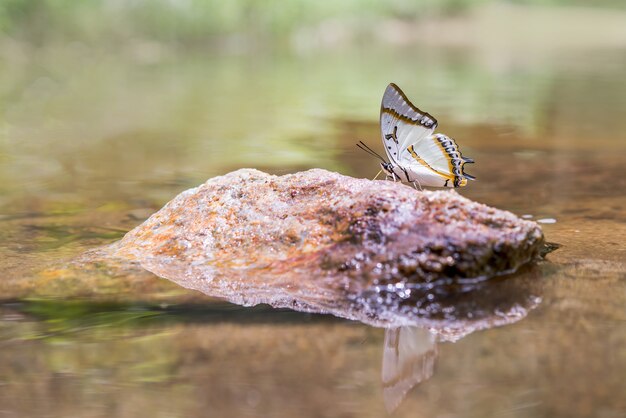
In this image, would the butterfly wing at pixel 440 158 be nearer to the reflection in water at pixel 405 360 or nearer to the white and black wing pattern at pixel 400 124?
the white and black wing pattern at pixel 400 124

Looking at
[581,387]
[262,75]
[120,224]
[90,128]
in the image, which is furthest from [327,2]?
[581,387]

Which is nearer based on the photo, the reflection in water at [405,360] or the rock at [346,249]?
the reflection in water at [405,360]

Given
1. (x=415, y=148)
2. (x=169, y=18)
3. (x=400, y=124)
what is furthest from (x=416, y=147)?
(x=169, y=18)

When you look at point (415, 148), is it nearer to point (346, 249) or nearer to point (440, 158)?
point (440, 158)

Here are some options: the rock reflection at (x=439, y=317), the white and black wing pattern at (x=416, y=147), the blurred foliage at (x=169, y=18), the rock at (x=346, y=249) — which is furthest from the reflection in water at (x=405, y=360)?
the blurred foliage at (x=169, y=18)

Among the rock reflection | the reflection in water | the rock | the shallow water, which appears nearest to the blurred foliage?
the shallow water

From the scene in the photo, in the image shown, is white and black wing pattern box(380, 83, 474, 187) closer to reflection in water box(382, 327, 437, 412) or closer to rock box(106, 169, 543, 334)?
rock box(106, 169, 543, 334)

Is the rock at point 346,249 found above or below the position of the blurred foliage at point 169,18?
below
